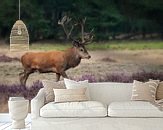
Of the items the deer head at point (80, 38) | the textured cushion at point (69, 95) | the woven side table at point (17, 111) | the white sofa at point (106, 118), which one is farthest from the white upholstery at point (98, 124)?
the deer head at point (80, 38)

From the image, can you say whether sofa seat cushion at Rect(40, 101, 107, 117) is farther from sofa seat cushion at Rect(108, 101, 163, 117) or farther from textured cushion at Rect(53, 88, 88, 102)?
textured cushion at Rect(53, 88, 88, 102)

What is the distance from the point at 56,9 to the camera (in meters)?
6.35

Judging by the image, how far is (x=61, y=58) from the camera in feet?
20.7

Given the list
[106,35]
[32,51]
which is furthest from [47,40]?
[106,35]

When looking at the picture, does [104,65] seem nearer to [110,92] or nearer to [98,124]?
[110,92]

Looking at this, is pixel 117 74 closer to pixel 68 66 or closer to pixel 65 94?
pixel 68 66

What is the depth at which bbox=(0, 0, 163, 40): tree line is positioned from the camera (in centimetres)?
634

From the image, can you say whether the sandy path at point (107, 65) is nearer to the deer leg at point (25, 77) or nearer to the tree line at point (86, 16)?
the deer leg at point (25, 77)

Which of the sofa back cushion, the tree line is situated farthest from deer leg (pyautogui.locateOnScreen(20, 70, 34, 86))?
the sofa back cushion

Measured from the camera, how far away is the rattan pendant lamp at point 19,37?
6016mm

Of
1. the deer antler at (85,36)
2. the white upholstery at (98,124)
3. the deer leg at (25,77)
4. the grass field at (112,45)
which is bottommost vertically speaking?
the white upholstery at (98,124)

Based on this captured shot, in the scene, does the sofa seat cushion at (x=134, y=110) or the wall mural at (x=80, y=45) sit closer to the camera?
the sofa seat cushion at (x=134, y=110)

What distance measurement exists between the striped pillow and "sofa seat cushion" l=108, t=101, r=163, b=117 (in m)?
0.32

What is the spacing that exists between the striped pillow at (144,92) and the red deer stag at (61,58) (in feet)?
3.91
